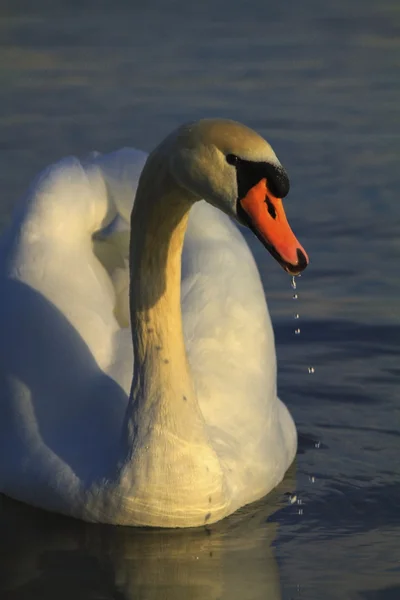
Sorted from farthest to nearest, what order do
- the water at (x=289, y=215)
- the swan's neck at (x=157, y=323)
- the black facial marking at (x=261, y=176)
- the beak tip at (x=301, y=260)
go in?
the swan's neck at (x=157, y=323)
the water at (x=289, y=215)
the black facial marking at (x=261, y=176)
the beak tip at (x=301, y=260)

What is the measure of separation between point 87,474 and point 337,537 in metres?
1.01

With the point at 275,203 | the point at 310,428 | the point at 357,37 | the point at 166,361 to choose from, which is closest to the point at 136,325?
the point at 166,361

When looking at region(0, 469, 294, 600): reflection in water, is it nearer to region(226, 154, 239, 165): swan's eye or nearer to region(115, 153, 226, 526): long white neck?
region(115, 153, 226, 526): long white neck

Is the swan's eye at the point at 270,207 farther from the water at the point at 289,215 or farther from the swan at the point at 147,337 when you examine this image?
the water at the point at 289,215

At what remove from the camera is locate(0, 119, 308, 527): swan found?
608cm

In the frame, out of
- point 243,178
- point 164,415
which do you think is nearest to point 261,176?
point 243,178

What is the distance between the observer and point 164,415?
6.62 m

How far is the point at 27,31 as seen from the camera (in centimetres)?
1706

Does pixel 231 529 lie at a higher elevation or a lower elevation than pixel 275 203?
lower

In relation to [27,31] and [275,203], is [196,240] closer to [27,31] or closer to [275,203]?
[275,203]

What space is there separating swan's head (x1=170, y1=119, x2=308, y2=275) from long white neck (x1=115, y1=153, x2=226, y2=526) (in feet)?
1.90

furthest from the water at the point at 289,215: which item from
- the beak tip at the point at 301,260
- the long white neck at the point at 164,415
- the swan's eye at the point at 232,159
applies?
the swan's eye at the point at 232,159

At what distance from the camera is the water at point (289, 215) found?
6.35 meters

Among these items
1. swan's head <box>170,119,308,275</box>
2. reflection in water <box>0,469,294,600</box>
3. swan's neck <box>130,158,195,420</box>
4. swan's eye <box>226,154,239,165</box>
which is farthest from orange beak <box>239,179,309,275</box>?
reflection in water <box>0,469,294,600</box>
